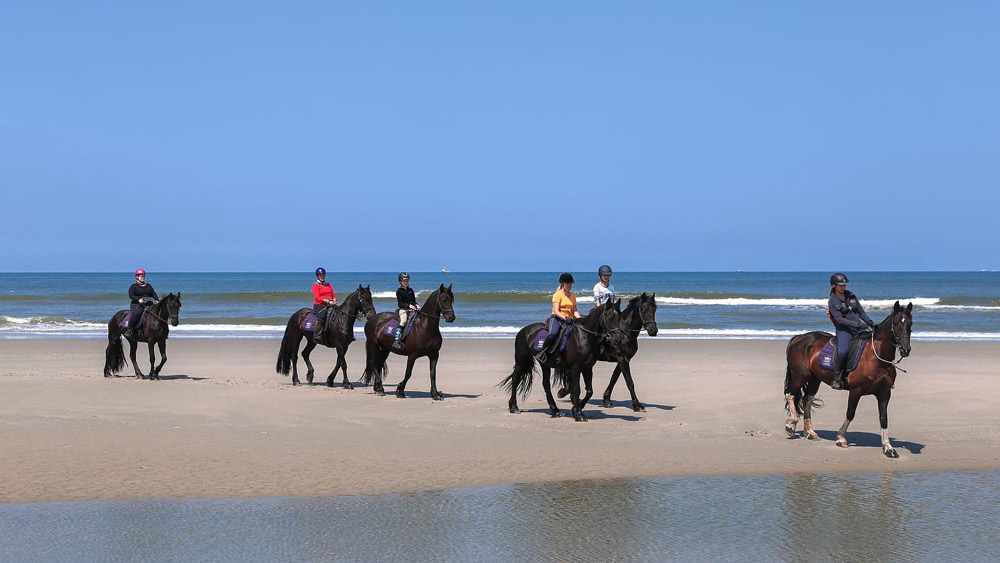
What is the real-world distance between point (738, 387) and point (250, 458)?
921 cm

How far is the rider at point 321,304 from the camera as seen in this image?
16156 millimetres

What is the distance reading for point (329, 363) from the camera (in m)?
20.3

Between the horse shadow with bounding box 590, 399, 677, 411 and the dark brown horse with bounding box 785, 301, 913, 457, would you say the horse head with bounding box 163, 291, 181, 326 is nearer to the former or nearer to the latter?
the horse shadow with bounding box 590, 399, 677, 411

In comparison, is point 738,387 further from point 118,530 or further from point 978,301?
point 978,301

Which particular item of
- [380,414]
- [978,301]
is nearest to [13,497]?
[380,414]

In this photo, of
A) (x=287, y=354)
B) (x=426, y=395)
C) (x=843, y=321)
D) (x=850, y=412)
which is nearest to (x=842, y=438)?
(x=850, y=412)

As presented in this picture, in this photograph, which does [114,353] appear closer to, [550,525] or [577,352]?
[577,352]

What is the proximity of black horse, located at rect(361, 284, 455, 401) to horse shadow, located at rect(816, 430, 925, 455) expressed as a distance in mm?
5705

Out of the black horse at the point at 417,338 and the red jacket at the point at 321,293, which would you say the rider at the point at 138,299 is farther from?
the black horse at the point at 417,338

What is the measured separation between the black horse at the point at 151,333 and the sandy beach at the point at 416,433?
0.55 metres

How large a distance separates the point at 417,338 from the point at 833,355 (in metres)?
6.67

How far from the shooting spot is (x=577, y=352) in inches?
478

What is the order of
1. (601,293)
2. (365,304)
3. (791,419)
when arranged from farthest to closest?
(365,304), (601,293), (791,419)

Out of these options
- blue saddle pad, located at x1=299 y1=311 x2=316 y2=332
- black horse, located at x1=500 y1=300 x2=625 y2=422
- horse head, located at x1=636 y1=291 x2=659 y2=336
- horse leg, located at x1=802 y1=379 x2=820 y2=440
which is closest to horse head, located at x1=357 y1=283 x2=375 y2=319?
blue saddle pad, located at x1=299 y1=311 x2=316 y2=332
